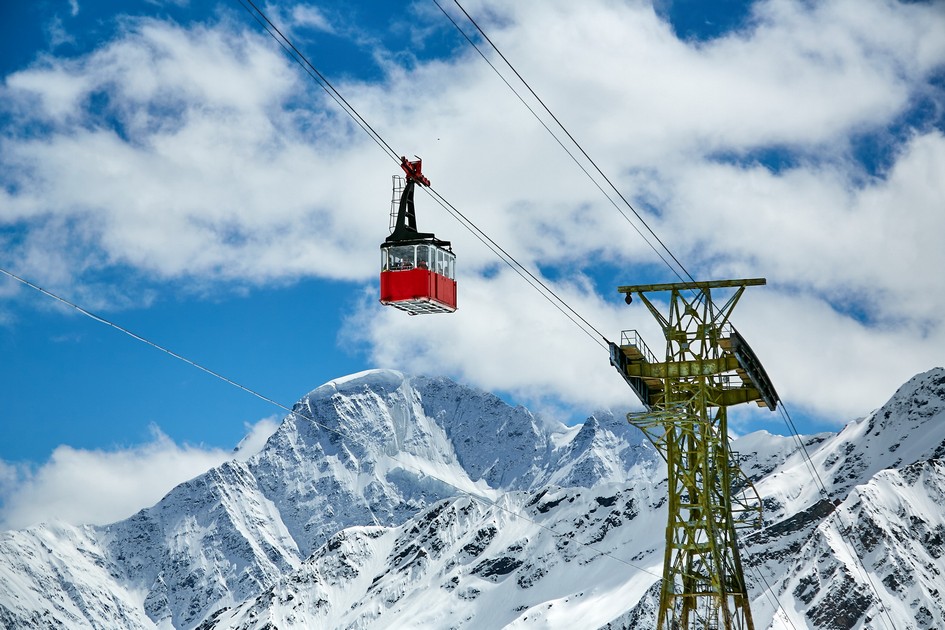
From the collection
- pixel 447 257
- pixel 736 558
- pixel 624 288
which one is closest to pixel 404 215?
pixel 447 257

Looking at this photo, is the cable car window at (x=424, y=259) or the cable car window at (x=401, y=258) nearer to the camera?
the cable car window at (x=424, y=259)

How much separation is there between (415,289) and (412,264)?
0.83 meters

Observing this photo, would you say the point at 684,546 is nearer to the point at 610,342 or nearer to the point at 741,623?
the point at 741,623

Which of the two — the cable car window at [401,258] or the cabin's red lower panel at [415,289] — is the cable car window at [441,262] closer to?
the cabin's red lower panel at [415,289]

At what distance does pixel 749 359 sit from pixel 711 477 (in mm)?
4240

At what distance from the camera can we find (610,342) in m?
48.9

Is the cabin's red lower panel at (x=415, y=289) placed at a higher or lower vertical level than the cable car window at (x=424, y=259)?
lower

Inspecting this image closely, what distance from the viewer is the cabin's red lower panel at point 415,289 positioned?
135ft

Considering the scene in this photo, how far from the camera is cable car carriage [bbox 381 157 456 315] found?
41.1 meters

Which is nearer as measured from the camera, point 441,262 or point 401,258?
point 401,258

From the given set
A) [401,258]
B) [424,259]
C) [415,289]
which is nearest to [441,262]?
[424,259]

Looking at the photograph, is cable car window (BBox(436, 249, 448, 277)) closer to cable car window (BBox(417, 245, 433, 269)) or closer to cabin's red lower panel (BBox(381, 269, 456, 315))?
cabin's red lower panel (BBox(381, 269, 456, 315))

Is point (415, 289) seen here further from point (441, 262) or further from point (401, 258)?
point (441, 262)

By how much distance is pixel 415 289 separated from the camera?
1617 inches
